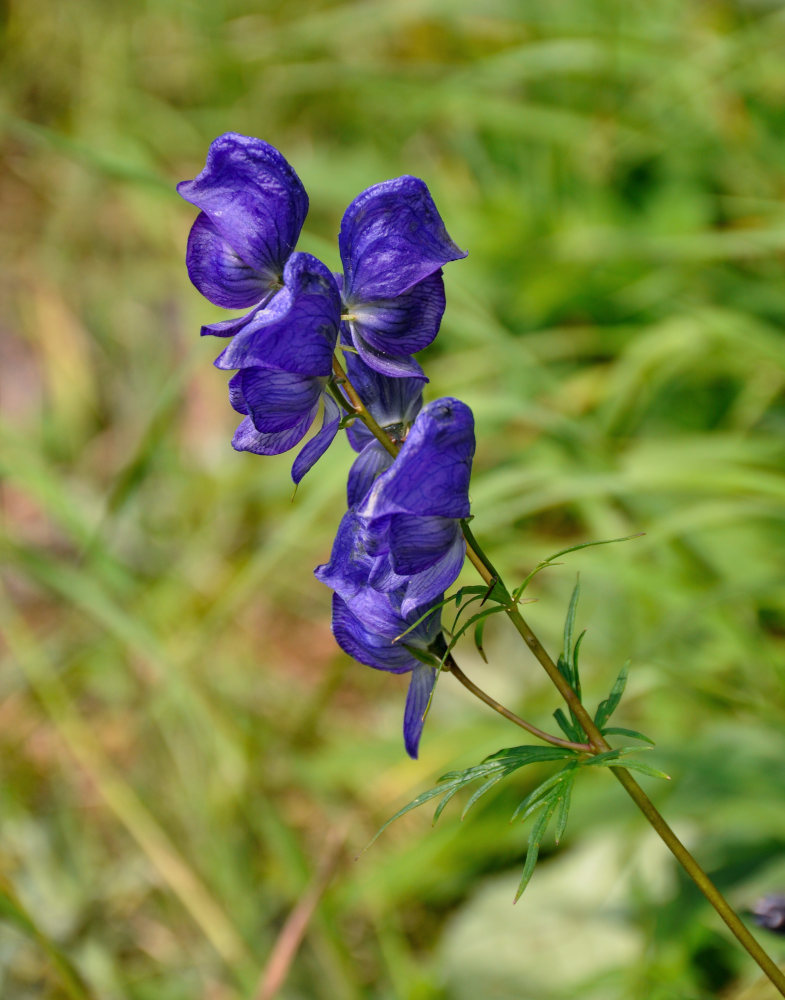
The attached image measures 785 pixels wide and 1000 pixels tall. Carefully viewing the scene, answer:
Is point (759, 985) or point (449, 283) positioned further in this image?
point (449, 283)

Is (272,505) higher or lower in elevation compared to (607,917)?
higher

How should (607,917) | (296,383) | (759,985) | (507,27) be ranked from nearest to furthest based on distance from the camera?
(296,383) < (759,985) < (607,917) < (507,27)

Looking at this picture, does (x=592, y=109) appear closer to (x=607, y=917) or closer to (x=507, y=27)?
(x=507, y=27)

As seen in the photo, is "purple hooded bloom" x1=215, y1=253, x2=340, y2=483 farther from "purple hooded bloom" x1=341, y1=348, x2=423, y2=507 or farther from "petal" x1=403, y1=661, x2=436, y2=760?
"petal" x1=403, y1=661, x2=436, y2=760

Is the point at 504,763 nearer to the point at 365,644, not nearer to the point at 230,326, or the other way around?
the point at 365,644

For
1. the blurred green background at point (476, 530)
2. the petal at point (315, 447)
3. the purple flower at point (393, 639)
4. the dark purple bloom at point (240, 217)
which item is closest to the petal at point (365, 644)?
the purple flower at point (393, 639)

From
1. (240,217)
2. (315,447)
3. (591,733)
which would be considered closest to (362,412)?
(315,447)

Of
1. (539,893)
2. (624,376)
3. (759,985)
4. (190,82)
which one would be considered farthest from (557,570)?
(190,82)

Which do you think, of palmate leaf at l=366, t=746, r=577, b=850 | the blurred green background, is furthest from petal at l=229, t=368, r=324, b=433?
the blurred green background
